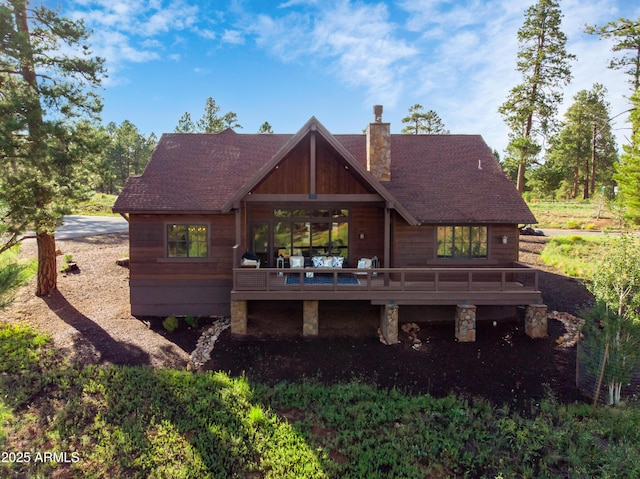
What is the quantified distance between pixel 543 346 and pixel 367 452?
278 inches

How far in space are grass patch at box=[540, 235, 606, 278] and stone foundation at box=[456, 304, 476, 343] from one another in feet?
25.2

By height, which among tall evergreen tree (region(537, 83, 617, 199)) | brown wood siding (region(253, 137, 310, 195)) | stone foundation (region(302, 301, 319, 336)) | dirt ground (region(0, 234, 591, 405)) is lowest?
dirt ground (region(0, 234, 591, 405))

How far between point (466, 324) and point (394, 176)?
239 inches

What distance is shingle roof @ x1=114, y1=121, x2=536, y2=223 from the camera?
12289mm

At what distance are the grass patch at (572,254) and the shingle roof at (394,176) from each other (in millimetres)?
5668

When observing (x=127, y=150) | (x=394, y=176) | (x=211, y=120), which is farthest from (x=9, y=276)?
(x=127, y=150)

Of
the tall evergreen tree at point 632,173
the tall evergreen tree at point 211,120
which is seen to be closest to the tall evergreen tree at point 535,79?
the tall evergreen tree at point 632,173

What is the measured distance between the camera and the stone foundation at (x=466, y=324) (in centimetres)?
1066

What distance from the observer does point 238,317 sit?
1096 centimetres

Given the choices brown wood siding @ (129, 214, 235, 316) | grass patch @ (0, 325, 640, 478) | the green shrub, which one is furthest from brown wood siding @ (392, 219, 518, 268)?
the green shrub

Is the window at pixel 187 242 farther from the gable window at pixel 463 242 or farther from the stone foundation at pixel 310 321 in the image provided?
the gable window at pixel 463 242

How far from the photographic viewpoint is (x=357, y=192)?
1199cm

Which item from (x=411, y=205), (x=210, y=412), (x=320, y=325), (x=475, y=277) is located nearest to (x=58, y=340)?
(x=210, y=412)

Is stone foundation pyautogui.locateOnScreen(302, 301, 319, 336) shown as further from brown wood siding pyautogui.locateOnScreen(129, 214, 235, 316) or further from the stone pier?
brown wood siding pyautogui.locateOnScreen(129, 214, 235, 316)
